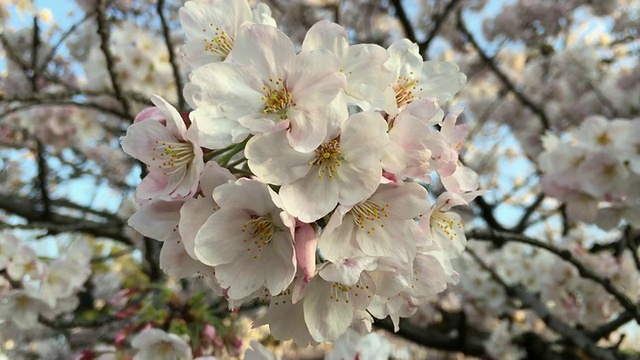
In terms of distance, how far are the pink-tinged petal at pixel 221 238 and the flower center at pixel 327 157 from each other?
0.51 feet

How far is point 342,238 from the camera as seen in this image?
0.90 m

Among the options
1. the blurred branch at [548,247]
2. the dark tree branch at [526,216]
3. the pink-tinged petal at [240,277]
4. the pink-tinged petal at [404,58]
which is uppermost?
the pink-tinged petal at [404,58]

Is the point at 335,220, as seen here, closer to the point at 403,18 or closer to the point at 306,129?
the point at 306,129

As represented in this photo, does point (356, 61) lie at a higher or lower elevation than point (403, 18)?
higher

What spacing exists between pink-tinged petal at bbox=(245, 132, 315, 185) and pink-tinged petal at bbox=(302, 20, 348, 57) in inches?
7.7

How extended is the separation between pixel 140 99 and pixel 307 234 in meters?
1.97

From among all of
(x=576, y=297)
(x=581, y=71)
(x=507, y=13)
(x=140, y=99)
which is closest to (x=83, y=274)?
(x=140, y=99)

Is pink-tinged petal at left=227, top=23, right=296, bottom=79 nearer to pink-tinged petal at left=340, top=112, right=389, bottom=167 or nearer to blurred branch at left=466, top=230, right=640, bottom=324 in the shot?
pink-tinged petal at left=340, top=112, right=389, bottom=167

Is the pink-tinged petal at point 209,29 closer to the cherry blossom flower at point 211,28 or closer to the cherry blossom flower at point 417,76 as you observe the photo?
the cherry blossom flower at point 211,28

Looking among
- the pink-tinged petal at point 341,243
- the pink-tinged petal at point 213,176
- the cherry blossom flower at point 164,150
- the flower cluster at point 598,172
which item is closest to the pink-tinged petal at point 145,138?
the cherry blossom flower at point 164,150

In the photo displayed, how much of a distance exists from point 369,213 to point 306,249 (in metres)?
0.15

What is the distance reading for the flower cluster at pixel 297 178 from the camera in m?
0.85

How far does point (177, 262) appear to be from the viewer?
0.95m

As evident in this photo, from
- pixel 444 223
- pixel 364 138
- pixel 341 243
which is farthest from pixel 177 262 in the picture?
pixel 444 223
